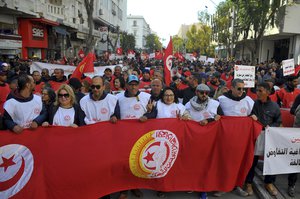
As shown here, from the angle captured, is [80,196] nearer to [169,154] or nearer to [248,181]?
[169,154]

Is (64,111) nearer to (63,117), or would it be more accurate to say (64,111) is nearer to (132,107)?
(63,117)

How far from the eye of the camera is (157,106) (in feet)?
16.5

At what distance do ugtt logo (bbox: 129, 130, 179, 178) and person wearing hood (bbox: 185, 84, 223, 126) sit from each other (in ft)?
1.93

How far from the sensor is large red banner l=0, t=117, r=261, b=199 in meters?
4.18

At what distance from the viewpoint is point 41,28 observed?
2550cm

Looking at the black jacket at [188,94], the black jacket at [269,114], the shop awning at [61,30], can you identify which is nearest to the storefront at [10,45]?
the shop awning at [61,30]

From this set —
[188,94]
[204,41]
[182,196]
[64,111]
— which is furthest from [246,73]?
[204,41]

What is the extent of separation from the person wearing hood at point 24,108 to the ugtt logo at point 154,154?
1.45 meters

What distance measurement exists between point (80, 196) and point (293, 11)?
29005 mm

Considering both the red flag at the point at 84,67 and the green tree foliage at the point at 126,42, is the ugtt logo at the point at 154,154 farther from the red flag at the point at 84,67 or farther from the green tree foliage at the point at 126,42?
the green tree foliage at the point at 126,42

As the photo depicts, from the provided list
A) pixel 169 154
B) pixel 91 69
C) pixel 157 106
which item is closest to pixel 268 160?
pixel 169 154

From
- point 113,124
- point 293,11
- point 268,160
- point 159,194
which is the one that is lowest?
point 159,194

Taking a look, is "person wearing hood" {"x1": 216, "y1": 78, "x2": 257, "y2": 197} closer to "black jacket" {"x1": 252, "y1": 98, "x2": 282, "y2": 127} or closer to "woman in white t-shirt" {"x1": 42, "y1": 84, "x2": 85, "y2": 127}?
"black jacket" {"x1": 252, "y1": 98, "x2": 282, "y2": 127}

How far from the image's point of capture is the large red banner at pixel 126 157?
4176mm
